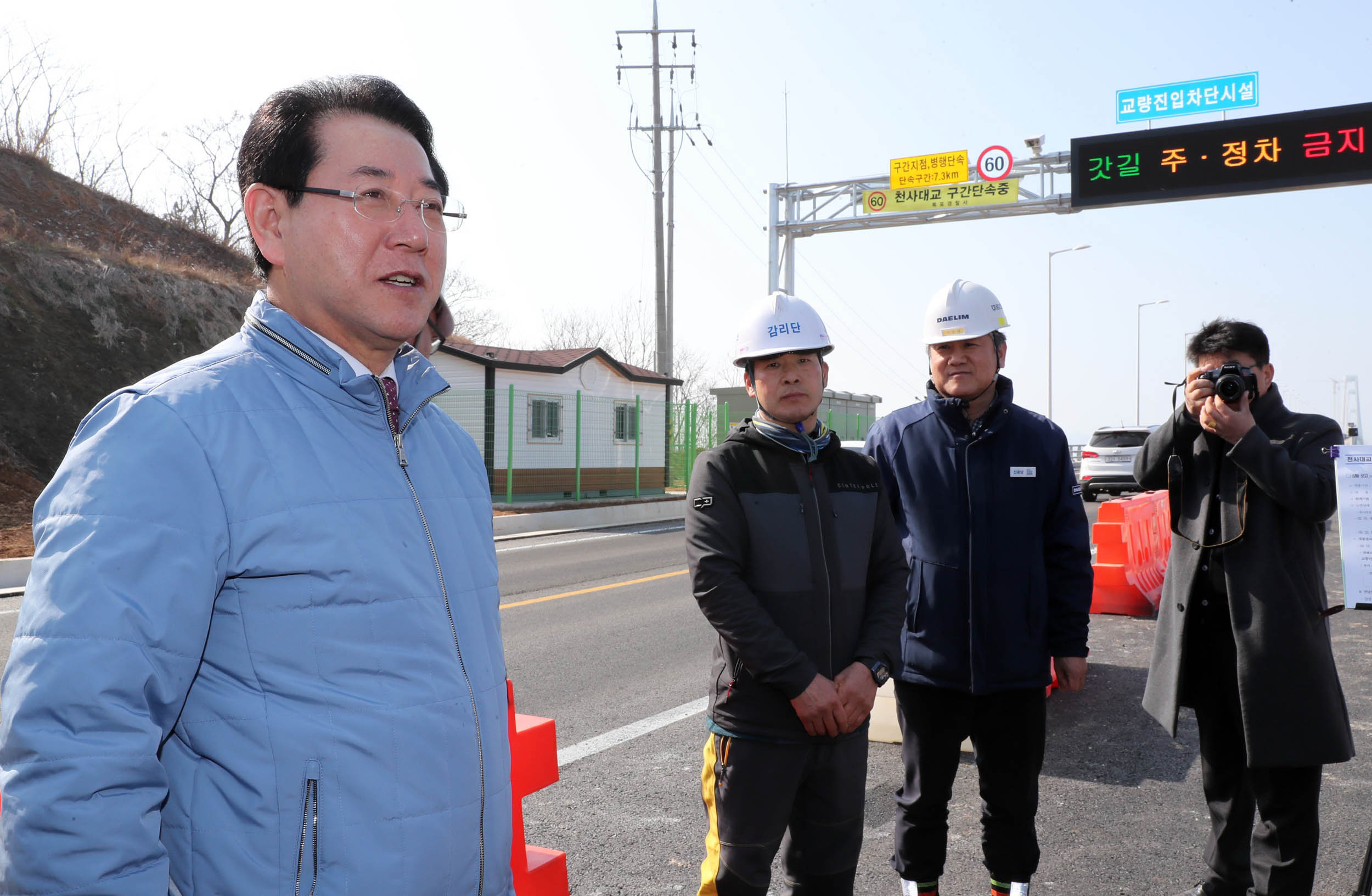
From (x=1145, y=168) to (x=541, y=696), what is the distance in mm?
12898

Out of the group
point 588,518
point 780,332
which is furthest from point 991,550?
point 588,518

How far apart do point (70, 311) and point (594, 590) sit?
674 inches

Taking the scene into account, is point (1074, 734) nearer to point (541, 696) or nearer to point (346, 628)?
point (541, 696)

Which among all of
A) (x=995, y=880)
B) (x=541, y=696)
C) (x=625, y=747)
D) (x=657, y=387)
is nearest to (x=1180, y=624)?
(x=995, y=880)

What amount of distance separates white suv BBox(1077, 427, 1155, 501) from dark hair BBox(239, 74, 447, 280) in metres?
22.6

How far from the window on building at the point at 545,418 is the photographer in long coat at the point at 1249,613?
2033 centimetres

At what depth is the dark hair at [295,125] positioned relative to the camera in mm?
1583

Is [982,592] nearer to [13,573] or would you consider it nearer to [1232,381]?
[1232,381]

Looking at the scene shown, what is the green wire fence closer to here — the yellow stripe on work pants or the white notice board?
the white notice board

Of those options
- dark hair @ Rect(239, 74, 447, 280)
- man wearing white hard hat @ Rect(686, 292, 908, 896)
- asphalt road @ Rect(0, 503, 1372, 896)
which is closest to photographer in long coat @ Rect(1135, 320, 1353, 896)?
asphalt road @ Rect(0, 503, 1372, 896)

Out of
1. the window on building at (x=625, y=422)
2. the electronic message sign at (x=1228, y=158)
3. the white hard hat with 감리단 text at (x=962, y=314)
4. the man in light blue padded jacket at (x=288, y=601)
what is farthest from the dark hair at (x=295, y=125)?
the window on building at (x=625, y=422)

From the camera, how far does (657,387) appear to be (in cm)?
2839

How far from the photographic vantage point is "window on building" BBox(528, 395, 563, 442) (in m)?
23.2

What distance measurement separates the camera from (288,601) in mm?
1381
